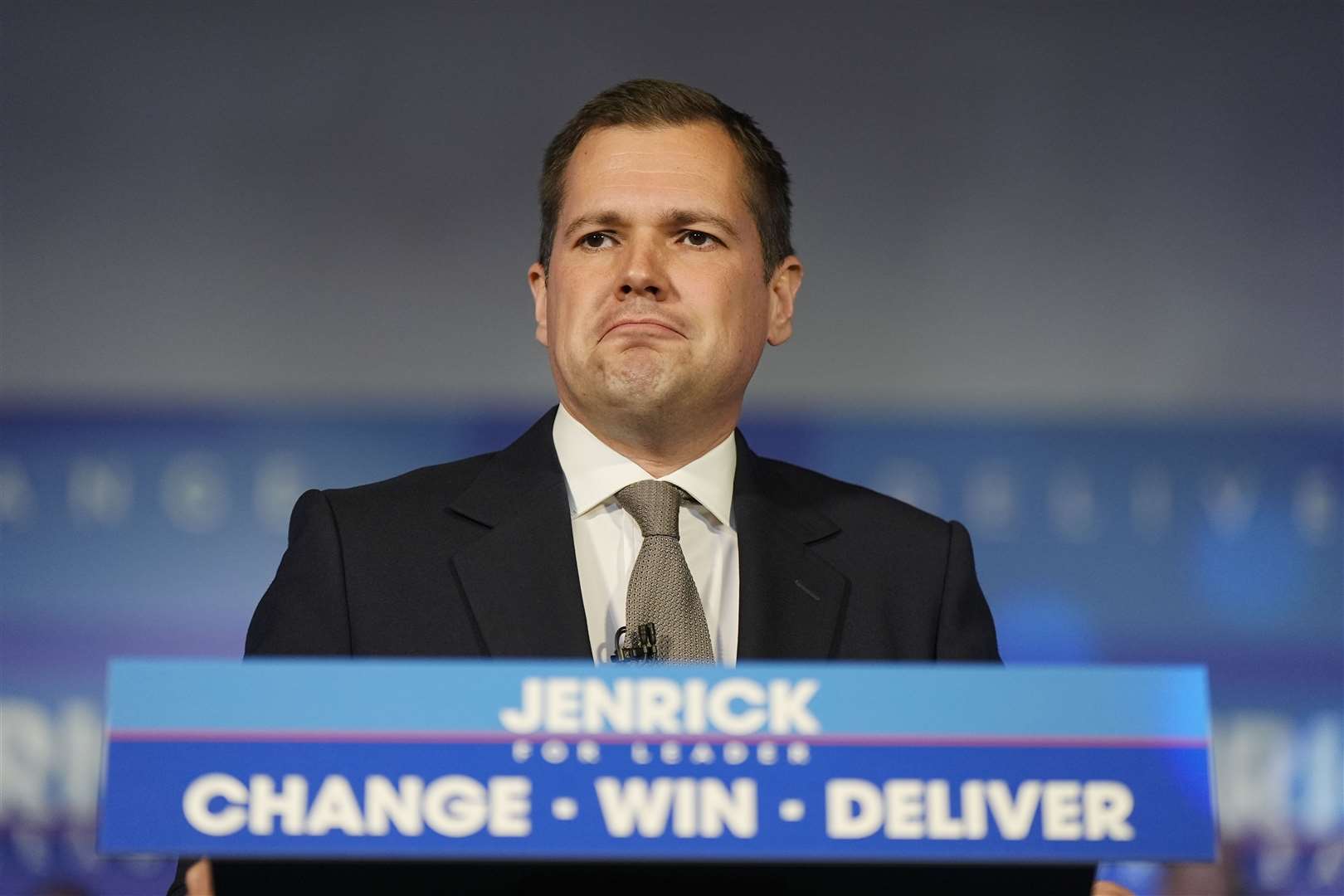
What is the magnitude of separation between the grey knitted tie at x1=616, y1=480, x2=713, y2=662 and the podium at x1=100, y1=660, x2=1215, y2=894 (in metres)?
0.51

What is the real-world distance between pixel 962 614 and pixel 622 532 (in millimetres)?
397

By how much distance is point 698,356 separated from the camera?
1815mm

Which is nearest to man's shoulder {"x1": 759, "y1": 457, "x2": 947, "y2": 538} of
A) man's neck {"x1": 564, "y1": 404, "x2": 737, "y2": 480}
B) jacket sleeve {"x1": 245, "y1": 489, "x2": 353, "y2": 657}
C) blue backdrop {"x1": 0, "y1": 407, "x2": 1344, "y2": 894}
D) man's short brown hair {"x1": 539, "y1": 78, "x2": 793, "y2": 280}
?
man's neck {"x1": 564, "y1": 404, "x2": 737, "y2": 480}

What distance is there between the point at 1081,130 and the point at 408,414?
58.4 inches

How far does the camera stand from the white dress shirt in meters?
1.71

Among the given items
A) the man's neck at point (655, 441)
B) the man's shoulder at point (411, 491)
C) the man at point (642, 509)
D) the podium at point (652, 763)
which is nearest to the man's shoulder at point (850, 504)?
the man at point (642, 509)

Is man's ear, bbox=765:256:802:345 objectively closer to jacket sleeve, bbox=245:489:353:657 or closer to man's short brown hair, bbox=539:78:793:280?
man's short brown hair, bbox=539:78:793:280

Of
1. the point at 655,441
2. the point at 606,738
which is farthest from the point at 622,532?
the point at 606,738

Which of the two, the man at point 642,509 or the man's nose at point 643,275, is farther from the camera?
the man's nose at point 643,275

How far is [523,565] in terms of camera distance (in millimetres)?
1687

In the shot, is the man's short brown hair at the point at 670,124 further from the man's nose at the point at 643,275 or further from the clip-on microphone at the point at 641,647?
the clip-on microphone at the point at 641,647

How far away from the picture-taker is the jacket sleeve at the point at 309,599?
5.39 ft

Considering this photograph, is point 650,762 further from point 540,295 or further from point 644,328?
point 540,295

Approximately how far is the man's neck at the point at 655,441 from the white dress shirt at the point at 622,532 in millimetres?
13
